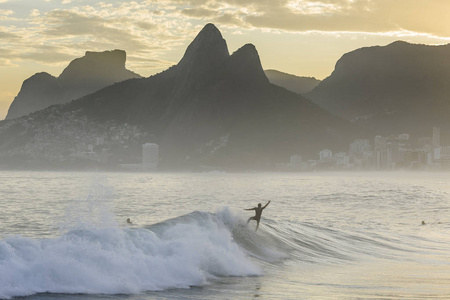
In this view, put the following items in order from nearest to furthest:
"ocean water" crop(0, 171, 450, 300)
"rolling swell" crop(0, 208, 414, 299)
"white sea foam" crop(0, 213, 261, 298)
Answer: "white sea foam" crop(0, 213, 261, 298), "rolling swell" crop(0, 208, 414, 299), "ocean water" crop(0, 171, 450, 300)

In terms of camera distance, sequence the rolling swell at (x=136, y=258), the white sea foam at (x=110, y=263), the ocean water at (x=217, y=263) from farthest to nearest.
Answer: the ocean water at (x=217, y=263)
the rolling swell at (x=136, y=258)
the white sea foam at (x=110, y=263)

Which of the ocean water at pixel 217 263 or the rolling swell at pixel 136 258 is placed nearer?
the rolling swell at pixel 136 258

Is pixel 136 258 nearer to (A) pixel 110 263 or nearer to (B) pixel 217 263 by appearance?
(A) pixel 110 263

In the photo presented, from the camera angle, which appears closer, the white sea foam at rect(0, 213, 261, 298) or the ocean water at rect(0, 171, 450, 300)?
the white sea foam at rect(0, 213, 261, 298)

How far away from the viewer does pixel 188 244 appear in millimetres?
23781

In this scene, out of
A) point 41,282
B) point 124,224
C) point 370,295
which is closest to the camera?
point 41,282

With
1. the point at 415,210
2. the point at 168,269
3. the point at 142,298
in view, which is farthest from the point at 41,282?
the point at 415,210

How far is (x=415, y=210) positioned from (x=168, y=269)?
178 feet

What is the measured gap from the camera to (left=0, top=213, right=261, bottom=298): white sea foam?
18.0 meters

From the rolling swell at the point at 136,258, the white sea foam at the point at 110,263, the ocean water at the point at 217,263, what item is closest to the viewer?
the white sea foam at the point at 110,263

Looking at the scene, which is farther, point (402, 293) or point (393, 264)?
point (393, 264)

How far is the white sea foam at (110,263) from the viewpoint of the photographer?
707 inches

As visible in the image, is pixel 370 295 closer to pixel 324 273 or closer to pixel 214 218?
pixel 324 273

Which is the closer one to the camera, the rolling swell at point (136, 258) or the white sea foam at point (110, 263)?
the white sea foam at point (110, 263)
